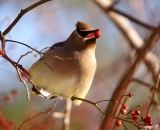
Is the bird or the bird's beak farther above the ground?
the bird's beak

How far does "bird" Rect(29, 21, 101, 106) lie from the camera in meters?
2.56

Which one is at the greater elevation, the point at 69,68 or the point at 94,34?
the point at 94,34

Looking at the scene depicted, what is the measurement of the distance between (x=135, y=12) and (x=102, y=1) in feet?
3.98

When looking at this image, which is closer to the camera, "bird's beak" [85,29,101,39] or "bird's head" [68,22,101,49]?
"bird's beak" [85,29,101,39]

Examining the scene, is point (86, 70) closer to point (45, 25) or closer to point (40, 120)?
point (40, 120)

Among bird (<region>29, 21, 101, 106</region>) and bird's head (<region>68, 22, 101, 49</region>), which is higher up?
bird's head (<region>68, 22, 101, 49</region>)

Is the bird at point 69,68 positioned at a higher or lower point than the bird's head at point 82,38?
lower

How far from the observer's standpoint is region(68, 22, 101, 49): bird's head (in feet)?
8.69

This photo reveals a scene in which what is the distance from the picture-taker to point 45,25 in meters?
5.26

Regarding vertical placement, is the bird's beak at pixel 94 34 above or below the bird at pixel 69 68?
above

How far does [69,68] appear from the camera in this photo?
8.48 ft

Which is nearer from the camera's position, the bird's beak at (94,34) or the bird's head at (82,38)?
the bird's beak at (94,34)

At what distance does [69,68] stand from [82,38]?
27 centimetres

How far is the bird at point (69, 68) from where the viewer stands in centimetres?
256
